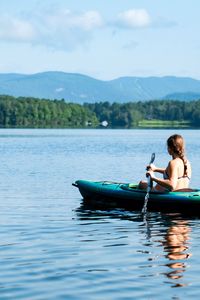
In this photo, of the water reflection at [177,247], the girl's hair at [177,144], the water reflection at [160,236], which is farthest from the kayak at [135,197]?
the girl's hair at [177,144]

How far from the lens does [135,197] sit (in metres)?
21.3

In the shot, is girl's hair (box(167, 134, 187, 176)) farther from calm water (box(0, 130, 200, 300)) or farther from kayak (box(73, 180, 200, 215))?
calm water (box(0, 130, 200, 300))

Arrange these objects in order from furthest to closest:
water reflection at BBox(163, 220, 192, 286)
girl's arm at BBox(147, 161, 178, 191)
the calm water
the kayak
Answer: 1. the kayak
2. girl's arm at BBox(147, 161, 178, 191)
3. water reflection at BBox(163, 220, 192, 286)
4. the calm water

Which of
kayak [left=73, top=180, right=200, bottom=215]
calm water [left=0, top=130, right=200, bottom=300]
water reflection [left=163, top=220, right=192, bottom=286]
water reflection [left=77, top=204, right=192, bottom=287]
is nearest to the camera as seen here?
calm water [left=0, top=130, right=200, bottom=300]

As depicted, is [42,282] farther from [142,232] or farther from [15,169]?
[15,169]

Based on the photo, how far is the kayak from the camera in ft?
65.6

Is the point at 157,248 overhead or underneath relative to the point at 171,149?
underneath

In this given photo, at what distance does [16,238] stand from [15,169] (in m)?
25.4

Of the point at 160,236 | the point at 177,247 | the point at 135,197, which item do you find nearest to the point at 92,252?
the point at 177,247

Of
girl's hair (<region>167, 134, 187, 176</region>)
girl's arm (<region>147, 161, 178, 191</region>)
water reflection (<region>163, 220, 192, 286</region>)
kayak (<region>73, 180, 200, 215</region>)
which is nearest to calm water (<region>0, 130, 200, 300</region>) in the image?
water reflection (<region>163, 220, 192, 286</region>)

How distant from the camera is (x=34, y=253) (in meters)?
14.1

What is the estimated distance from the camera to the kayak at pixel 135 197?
1998 centimetres

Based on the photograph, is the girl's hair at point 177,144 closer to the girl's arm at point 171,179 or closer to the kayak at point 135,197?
the girl's arm at point 171,179

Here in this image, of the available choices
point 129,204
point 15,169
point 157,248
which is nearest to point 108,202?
point 129,204
